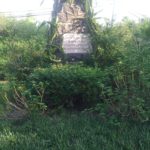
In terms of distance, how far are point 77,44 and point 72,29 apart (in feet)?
2.58

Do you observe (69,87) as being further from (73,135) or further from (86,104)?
(73,135)

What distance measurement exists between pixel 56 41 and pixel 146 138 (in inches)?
235

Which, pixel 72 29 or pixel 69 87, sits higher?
pixel 72 29

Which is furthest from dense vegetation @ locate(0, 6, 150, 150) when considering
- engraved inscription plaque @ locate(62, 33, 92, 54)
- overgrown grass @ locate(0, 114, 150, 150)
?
engraved inscription plaque @ locate(62, 33, 92, 54)

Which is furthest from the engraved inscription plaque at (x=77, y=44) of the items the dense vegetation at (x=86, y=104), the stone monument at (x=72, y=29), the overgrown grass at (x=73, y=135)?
the overgrown grass at (x=73, y=135)

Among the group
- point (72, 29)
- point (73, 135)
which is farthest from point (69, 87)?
point (72, 29)

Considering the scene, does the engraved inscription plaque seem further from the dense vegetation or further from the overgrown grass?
the overgrown grass

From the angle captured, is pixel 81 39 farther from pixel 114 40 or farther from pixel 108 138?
pixel 108 138

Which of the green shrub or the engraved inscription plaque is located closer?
the green shrub

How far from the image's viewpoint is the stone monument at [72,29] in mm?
9836

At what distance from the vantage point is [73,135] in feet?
17.1

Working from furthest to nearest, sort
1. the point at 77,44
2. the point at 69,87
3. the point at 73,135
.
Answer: the point at 77,44 < the point at 69,87 < the point at 73,135

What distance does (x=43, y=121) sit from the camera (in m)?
5.96

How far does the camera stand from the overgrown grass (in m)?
4.77
